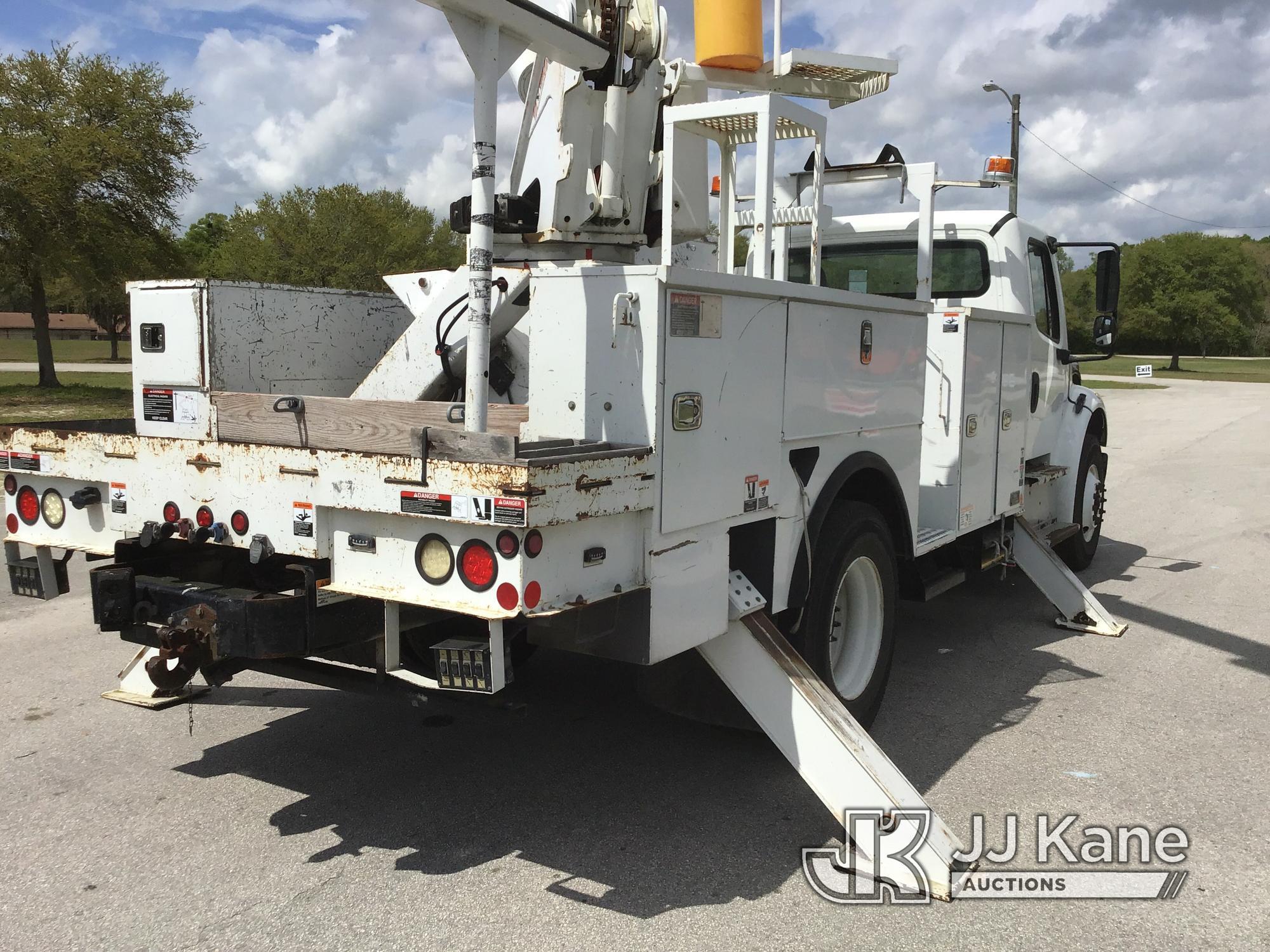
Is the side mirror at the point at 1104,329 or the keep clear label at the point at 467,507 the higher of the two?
the side mirror at the point at 1104,329

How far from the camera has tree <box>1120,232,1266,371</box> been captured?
223ft

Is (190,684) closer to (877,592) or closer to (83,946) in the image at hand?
(83,946)

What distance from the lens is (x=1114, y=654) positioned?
6.54m

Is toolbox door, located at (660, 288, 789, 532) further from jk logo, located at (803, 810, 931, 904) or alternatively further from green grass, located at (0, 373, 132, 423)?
green grass, located at (0, 373, 132, 423)

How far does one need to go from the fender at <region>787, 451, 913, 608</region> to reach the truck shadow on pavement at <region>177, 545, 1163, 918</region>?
31.1 inches

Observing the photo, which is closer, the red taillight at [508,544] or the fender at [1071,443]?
the red taillight at [508,544]

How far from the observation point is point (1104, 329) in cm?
808

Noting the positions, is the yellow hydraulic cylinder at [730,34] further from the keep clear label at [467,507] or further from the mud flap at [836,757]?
the keep clear label at [467,507]

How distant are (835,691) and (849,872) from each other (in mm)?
Result: 1128

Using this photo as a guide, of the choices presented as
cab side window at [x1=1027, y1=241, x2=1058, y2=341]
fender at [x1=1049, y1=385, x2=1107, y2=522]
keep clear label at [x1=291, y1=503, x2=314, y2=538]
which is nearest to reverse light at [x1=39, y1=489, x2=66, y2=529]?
keep clear label at [x1=291, y1=503, x2=314, y2=538]

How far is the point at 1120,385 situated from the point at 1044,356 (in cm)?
3769

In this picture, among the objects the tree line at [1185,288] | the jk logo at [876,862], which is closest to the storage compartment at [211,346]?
the jk logo at [876,862]

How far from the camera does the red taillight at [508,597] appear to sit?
3084 mm

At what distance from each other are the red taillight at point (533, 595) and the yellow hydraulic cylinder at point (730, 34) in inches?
117
